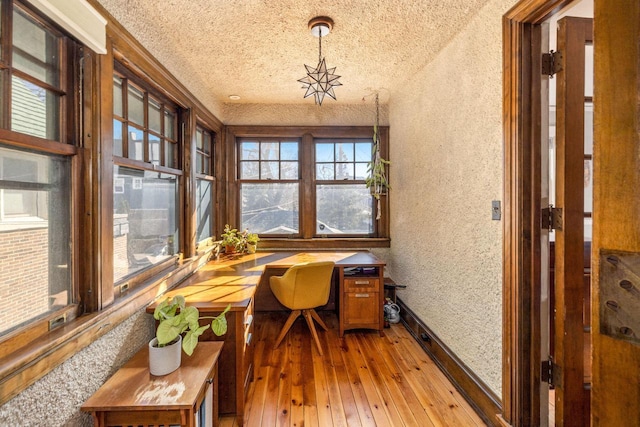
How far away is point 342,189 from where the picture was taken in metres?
3.54

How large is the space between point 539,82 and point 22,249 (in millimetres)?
2382

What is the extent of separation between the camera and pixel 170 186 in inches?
86.7

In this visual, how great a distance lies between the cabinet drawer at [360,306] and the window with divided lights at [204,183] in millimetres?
1620

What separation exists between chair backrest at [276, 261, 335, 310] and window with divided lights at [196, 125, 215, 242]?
106 cm

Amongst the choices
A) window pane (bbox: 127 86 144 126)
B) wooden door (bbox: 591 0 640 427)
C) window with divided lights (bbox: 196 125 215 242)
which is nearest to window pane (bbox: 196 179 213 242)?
window with divided lights (bbox: 196 125 215 242)

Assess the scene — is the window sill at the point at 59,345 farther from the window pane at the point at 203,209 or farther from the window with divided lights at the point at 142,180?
the window pane at the point at 203,209

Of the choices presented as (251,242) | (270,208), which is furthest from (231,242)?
(270,208)

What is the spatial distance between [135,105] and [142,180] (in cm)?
47

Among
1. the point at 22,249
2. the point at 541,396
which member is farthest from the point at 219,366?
the point at 541,396

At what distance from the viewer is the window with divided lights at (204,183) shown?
280cm

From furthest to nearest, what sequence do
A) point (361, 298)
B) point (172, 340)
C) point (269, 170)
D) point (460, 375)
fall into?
point (269, 170)
point (361, 298)
point (460, 375)
point (172, 340)

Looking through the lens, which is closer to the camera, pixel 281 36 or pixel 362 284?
pixel 281 36

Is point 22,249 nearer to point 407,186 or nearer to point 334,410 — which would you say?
point 334,410

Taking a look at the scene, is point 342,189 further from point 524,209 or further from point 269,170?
point 524,209
